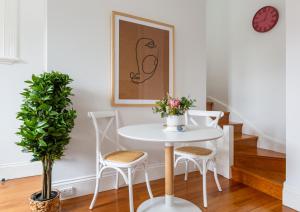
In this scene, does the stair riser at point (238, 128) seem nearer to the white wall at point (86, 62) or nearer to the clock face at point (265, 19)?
the white wall at point (86, 62)

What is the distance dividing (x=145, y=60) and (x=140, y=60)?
3.0 inches

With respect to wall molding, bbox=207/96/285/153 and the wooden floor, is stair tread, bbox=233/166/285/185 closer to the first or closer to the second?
the wooden floor

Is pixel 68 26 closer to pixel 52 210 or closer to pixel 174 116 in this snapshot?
pixel 174 116

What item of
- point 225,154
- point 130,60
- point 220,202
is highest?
point 130,60

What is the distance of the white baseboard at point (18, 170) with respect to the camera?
254 cm

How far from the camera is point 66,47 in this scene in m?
2.02

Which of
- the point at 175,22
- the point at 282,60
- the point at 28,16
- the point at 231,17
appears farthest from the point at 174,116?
the point at 231,17

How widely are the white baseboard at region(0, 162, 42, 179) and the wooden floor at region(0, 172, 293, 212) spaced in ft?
0.36

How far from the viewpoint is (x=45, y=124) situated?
1.59m

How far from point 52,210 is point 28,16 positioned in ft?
8.13

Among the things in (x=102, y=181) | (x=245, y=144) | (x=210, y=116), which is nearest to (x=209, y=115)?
(x=210, y=116)

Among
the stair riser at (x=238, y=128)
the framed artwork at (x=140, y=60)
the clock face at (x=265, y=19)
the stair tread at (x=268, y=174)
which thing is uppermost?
the clock face at (x=265, y=19)

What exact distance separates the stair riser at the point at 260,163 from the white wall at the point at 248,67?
0.47 m

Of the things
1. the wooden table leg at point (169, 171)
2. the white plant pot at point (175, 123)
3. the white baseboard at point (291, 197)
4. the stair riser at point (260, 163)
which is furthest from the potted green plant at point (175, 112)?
the stair riser at point (260, 163)
